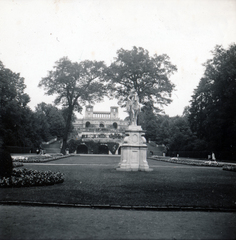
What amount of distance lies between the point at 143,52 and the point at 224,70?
935 centimetres

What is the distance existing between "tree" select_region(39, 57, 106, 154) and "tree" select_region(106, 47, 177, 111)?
2828 millimetres

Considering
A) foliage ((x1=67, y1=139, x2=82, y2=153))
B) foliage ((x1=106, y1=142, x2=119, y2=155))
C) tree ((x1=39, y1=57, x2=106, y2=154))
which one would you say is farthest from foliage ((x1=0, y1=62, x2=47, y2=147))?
foliage ((x1=106, y1=142, x2=119, y2=155))

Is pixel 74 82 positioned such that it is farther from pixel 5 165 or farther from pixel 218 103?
pixel 5 165

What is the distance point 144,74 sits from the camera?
3138 centimetres

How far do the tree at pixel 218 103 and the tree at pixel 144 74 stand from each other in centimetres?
469

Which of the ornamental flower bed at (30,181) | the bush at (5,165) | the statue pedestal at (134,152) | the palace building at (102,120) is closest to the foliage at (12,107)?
the statue pedestal at (134,152)

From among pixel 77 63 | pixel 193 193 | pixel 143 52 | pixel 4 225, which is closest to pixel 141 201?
pixel 193 193

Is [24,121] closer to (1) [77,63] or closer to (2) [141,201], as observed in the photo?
(1) [77,63]

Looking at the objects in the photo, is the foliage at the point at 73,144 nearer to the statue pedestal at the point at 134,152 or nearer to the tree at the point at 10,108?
the tree at the point at 10,108

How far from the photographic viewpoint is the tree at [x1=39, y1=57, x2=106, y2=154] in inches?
1324

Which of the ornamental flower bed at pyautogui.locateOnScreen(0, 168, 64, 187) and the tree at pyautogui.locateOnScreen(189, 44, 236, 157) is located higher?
the tree at pyautogui.locateOnScreen(189, 44, 236, 157)

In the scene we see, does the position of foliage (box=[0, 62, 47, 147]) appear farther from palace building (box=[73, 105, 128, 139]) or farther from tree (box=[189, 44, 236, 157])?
palace building (box=[73, 105, 128, 139])

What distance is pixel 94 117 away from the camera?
92125 millimetres

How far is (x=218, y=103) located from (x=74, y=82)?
17482mm
